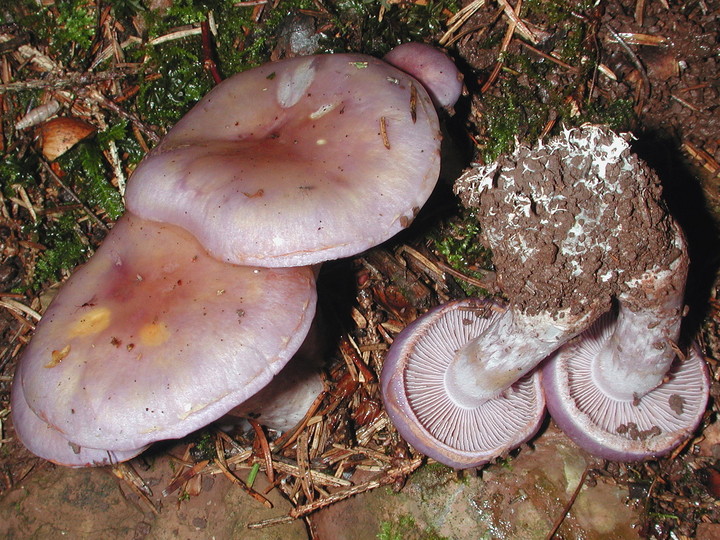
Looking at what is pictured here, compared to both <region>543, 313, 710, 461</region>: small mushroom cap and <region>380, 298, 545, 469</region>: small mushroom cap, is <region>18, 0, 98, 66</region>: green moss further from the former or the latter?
<region>543, 313, 710, 461</region>: small mushroom cap

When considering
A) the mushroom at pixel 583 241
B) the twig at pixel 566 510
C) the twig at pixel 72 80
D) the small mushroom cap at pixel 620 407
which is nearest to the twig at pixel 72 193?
the twig at pixel 72 80

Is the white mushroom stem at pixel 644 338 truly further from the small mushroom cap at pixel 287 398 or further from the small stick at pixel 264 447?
the small stick at pixel 264 447

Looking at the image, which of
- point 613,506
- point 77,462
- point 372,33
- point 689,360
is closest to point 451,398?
point 613,506

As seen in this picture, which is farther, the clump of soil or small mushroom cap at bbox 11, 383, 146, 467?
Result: small mushroom cap at bbox 11, 383, 146, 467

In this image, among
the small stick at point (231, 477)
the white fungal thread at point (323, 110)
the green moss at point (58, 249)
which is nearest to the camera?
the white fungal thread at point (323, 110)

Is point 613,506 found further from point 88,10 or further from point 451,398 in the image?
point 88,10

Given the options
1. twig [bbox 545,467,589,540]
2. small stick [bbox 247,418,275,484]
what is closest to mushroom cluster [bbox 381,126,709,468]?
twig [bbox 545,467,589,540]

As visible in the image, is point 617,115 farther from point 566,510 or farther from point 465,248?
point 566,510
